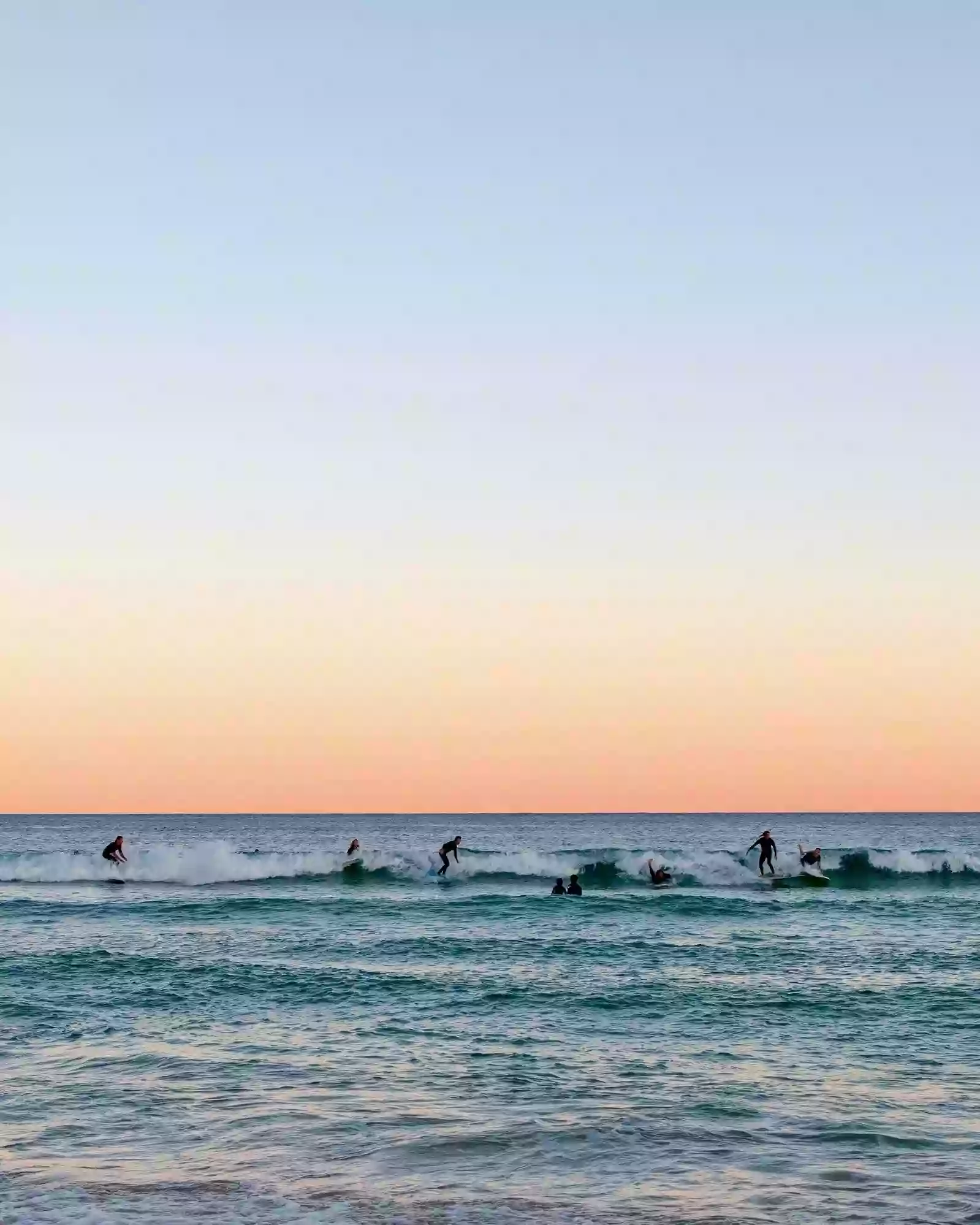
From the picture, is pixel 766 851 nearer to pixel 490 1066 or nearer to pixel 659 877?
pixel 659 877

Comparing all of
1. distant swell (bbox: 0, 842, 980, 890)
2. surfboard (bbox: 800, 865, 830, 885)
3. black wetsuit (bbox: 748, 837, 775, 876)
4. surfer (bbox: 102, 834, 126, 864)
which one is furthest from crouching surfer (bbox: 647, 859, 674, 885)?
surfer (bbox: 102, 834, 126, 864)

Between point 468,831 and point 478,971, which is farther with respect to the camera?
point 468,831

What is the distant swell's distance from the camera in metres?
51.8

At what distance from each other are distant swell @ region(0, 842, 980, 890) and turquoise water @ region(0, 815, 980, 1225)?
52.3 feet

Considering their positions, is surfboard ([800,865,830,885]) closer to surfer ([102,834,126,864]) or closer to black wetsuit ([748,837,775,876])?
black wetsuit ([748,837,775,876])

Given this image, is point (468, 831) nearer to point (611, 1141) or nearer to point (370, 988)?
point (370, 988)

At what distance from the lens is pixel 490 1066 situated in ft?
50.5

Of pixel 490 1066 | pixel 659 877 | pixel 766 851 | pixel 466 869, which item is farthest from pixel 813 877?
pixel 490 1066

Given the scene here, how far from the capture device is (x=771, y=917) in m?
34.8

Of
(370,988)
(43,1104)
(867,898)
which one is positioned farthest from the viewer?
(867,898)

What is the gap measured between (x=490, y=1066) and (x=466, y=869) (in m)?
40.0

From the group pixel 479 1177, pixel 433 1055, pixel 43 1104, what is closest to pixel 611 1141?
pixel 479 1177

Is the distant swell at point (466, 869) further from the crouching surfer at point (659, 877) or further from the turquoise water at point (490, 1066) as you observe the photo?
the turquoise water at point (490, 1066)

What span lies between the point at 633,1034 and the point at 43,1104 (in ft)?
26.6
